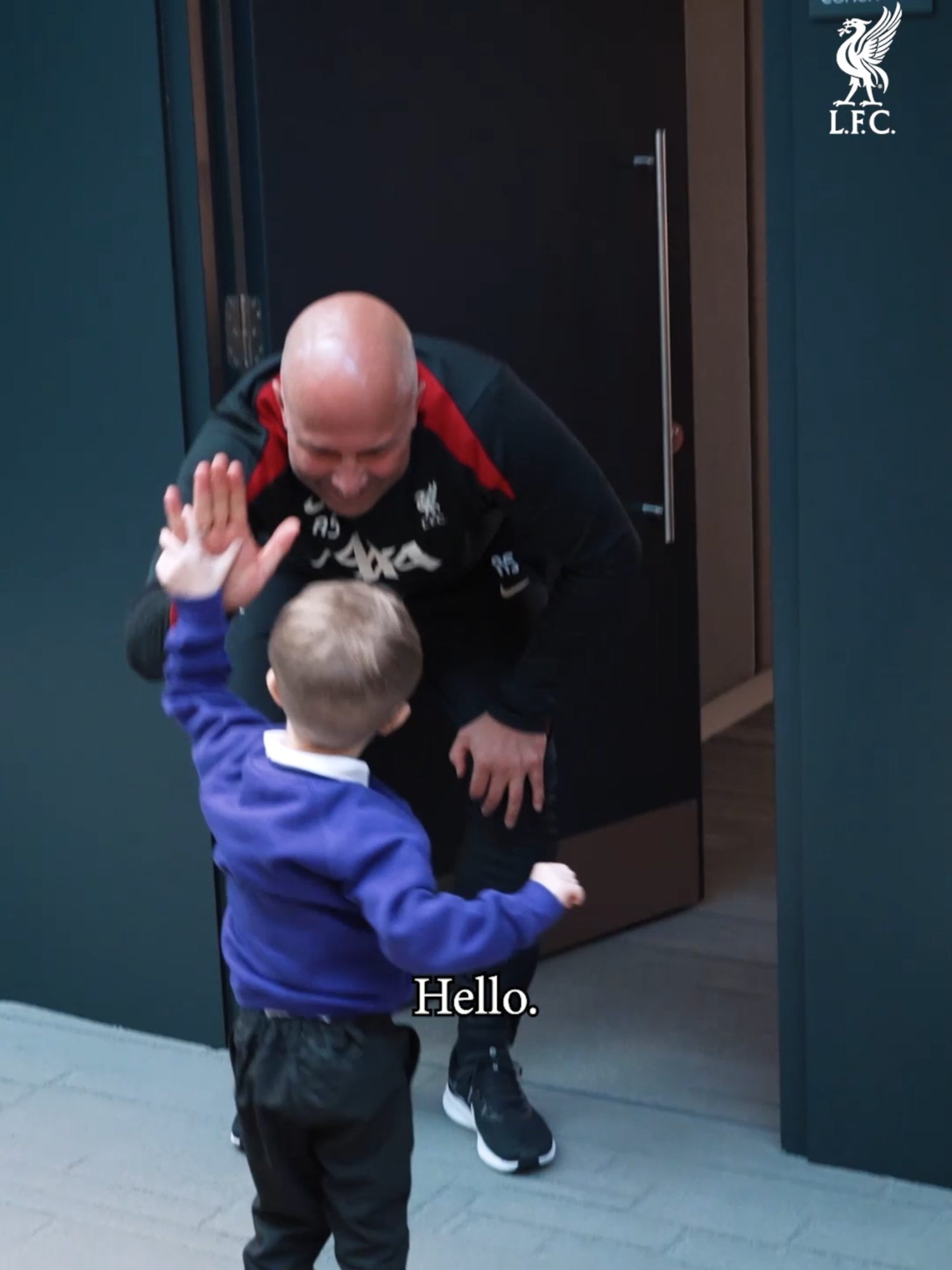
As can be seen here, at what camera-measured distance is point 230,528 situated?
6.23 feet

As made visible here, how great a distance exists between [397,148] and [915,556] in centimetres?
112

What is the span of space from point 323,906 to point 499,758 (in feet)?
2.51

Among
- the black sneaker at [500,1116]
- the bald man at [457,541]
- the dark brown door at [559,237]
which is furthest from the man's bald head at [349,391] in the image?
the black sneaker at [500,1116]

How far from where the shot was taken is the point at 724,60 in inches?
197

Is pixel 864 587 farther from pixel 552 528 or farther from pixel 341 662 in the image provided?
pixel 341 662

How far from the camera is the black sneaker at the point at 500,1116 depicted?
2.57 m

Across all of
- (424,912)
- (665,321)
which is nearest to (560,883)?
(424,912)

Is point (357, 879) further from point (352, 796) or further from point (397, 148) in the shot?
point (397, 148)

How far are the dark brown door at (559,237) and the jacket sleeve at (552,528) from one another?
10cm

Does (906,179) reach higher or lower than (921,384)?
higher

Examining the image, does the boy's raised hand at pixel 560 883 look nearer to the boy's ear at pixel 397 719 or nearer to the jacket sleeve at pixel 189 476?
the boy's ear at pixel 397 719

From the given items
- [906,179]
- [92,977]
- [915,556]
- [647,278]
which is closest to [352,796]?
[915,556]

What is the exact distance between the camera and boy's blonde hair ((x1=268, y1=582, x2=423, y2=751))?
1.71 m

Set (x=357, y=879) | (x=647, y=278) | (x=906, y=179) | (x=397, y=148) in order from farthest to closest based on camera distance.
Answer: (x=647, y=278), (x=397, y=148), (x=906, y=179), (x=357, y=879)
